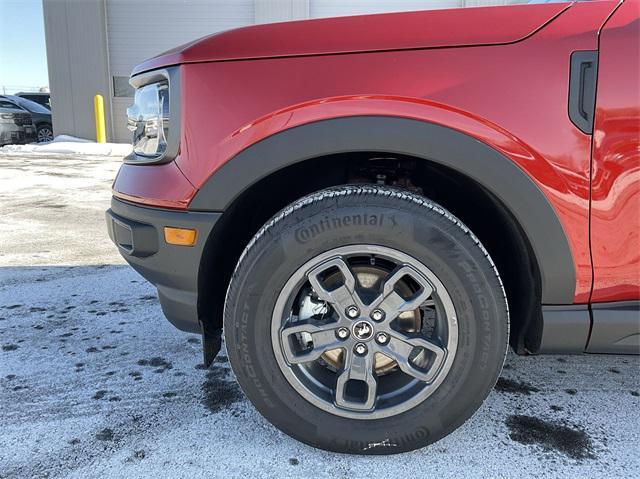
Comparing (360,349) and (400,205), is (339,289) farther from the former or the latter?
(400,205)

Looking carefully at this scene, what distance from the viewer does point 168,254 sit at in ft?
5.58

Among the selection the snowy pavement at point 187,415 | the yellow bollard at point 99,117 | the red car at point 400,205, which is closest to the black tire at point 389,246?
the red car at point 400,205

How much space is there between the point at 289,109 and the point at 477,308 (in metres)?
0.88

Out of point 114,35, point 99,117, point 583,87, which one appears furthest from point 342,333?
point 114,35

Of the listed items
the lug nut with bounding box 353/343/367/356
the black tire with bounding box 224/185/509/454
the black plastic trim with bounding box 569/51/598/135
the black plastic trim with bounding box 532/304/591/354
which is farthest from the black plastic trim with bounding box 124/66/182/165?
the black plastic trim with bounding box 532/304/591/354

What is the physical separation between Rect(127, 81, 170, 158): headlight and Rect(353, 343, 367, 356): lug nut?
3.17 ft

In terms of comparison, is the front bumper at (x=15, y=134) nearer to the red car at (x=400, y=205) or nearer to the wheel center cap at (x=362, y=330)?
the red car at (x=400, y=205)

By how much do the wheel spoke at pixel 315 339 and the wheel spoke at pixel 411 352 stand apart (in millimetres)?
179

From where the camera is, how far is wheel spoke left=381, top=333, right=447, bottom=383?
159 centimetres

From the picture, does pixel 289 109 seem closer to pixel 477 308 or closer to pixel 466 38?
pixel 466 38

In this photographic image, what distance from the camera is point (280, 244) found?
1.56 metres

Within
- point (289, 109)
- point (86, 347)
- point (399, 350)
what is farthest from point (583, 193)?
point (86, 347)

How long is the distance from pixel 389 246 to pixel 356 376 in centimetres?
47

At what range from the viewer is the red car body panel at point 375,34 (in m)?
1.48
